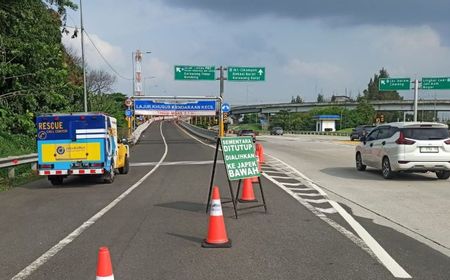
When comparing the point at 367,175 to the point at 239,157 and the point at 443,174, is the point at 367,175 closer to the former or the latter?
the point at 443,174

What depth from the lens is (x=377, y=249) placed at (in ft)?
22.5

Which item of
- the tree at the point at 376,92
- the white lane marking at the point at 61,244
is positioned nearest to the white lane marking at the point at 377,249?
the white lane marking at the point at 61,244

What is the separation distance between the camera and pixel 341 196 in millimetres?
11961

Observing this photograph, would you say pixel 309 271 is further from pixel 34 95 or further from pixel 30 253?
pixel 34 95

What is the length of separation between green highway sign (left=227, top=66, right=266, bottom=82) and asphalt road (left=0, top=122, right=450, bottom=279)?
35971 mm

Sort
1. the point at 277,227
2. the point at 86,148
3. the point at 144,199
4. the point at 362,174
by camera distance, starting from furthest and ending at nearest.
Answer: the point at 362,174 < the point at 86,148 < the point at 144,199 < the point at 277,227

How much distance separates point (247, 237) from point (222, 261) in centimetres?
137

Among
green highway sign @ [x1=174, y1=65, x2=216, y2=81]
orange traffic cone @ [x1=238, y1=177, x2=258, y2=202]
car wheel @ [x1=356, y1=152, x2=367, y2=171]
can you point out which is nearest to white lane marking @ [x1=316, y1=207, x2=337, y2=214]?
orange traffic cone @ [x1=238, y1=177, x2=258, y2=202]

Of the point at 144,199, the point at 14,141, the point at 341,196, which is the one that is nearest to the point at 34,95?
the point at 14,141

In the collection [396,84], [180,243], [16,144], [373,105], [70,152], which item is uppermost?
[396,84]

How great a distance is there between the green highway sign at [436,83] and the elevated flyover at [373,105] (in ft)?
132

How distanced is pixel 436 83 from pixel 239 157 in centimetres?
4880

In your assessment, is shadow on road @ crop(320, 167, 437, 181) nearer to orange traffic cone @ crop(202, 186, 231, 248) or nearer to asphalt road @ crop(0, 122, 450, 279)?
asphalt road @ crop(0, 122, 450, 279)

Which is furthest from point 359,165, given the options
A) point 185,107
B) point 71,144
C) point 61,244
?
point 185,107
